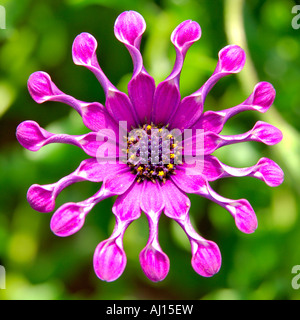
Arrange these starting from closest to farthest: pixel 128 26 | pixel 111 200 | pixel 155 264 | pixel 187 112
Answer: pixel 155 264 < pixel 128 26 < pixel 187 112 < pixel 111 200

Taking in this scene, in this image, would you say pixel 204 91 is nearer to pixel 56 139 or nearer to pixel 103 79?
pixel 103 79

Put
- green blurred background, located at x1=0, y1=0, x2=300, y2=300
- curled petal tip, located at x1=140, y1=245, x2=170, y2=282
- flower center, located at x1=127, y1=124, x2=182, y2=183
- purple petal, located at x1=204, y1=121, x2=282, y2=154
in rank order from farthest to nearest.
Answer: green blurred background, located at x1=0, y1=0, x2=300, y2=300, flower center, located at x1=127, y1=124, x2=182, y2=183, purple petal, located at x1=204, y1=121, x2=282, y2=154, curled petal tip, located at x1=140, y1=245, x2=170, y2=282

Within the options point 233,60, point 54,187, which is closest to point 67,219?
point 54,187

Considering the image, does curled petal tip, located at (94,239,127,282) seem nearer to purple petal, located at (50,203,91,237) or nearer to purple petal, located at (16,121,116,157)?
purple petal, located at (50,203,91,237)

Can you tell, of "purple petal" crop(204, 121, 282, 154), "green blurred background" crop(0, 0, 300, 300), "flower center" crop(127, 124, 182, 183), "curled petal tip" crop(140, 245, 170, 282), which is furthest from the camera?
"green blurred background" crop(0, 0, 300, 300)

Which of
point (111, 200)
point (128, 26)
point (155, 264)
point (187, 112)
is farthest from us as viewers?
point (111, 200)

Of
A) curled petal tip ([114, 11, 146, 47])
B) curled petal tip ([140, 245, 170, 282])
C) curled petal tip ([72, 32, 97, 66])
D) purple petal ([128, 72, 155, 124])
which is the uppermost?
curled petal tip ([114, 11, 146, 47])

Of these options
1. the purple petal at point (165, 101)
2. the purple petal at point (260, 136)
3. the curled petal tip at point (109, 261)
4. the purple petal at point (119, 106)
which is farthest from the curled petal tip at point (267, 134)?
the curled petal tip at point (109, 261)

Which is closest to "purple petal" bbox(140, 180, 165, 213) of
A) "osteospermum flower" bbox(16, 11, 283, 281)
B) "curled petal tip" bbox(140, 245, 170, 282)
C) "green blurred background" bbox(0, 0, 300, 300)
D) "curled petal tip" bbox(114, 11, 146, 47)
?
"osteospermum flower" bbox(16, 11, 283, 281)
